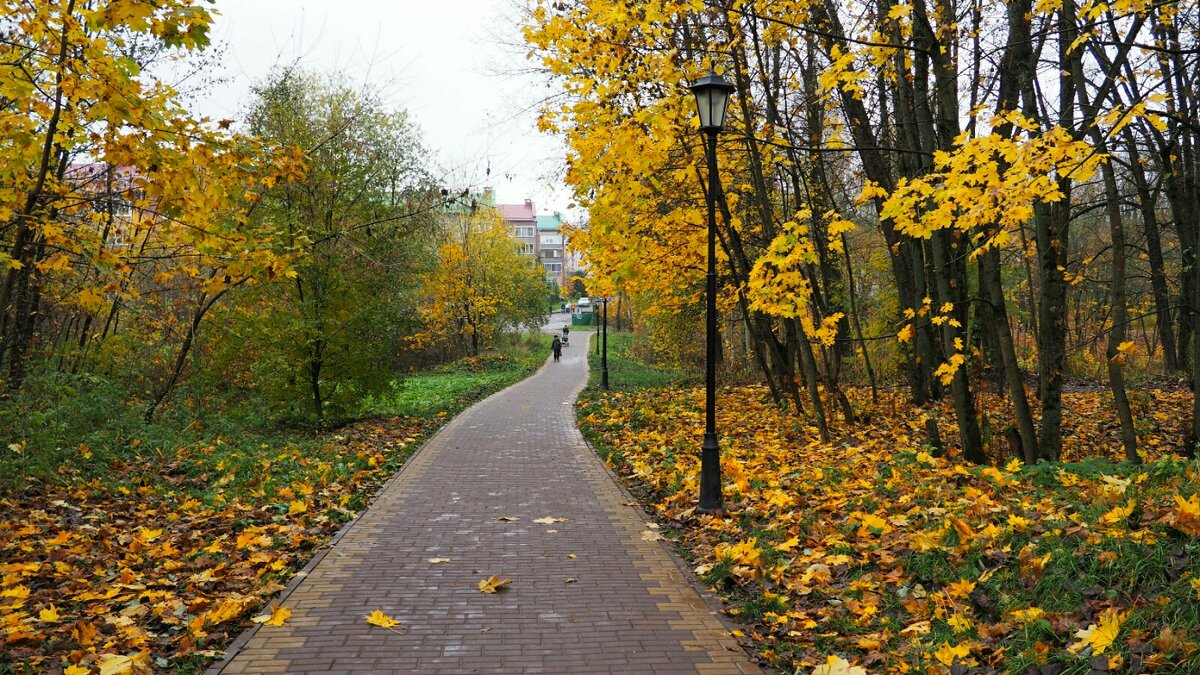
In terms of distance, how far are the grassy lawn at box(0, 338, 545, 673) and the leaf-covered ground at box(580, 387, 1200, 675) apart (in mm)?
3444

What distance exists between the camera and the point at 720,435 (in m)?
12.3

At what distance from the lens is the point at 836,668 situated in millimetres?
4078

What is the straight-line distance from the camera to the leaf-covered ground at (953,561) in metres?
3.76

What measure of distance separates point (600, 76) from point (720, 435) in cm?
577

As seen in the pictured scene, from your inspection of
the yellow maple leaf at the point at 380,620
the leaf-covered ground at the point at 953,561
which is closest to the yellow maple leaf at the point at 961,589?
the leaf-covered ground at the point at 953,561

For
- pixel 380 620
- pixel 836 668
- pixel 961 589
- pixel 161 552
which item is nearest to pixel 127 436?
pixel 161 552

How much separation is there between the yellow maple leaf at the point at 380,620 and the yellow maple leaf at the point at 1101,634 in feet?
12.2

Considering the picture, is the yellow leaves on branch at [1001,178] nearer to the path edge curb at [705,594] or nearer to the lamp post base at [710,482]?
the lamp post base at [710,482]

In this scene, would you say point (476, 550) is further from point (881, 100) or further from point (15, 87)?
point (881, 100)

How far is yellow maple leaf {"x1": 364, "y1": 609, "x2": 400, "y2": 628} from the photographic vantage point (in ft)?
15.8

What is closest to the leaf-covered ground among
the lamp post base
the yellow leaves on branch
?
the lamp post base

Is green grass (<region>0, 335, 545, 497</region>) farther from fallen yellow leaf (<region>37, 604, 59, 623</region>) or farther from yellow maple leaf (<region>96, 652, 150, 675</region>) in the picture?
yellow maple leaf (<region>96, 652, 150, 675</region>)

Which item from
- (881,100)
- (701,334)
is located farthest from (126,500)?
(701,334)

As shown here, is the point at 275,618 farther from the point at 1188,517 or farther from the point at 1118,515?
the point at 1188,517
